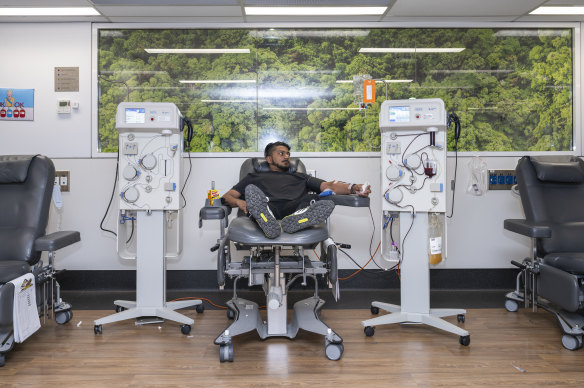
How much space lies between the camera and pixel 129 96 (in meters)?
3.52

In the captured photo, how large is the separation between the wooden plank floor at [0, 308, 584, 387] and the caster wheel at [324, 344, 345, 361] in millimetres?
24

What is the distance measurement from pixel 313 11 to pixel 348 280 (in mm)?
2189

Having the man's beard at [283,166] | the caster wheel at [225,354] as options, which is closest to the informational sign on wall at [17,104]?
the man's beard at [283,166]

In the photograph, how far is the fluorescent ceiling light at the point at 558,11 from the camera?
330 cm

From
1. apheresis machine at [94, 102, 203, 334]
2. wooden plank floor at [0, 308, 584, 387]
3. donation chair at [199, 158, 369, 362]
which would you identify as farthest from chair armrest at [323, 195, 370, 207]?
apheresis machine at [94, 102, 203, 334]

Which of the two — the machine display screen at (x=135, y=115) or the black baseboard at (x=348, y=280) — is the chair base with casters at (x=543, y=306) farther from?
the machine display screen at (x=135, y=115)

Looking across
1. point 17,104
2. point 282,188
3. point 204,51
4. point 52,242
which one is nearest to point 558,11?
point 282,188

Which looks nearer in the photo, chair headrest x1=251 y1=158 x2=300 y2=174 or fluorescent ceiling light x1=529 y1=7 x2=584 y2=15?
chair headrest x1=251 y1=158 x2=300 y2=174

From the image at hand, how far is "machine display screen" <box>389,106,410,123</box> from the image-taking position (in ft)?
8.20

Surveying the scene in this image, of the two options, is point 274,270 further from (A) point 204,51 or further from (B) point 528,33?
(B) point 528,33

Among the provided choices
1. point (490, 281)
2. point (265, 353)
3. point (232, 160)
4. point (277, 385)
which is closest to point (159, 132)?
point (232, 160)

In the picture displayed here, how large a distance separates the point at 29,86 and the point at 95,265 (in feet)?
5.21

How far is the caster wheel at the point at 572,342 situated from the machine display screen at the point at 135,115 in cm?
274

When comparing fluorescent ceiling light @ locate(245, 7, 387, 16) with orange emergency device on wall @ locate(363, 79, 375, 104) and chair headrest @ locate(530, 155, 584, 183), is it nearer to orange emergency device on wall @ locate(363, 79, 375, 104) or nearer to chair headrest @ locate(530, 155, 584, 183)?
orange emergency device on wall @ locate(363, 79, 375, 104)
